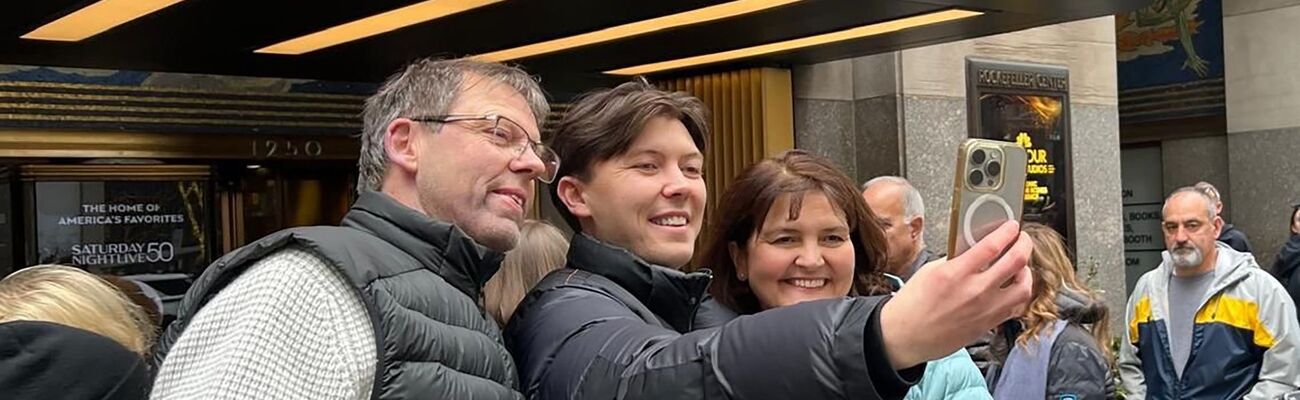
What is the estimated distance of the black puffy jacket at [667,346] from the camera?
4.83 feet

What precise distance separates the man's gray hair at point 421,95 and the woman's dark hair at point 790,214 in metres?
0.84

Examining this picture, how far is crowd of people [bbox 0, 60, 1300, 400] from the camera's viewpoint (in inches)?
58.7

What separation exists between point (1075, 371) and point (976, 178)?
3.04m

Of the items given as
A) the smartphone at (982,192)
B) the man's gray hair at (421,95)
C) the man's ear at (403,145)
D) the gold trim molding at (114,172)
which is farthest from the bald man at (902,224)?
the gold trim molding at (114,172)

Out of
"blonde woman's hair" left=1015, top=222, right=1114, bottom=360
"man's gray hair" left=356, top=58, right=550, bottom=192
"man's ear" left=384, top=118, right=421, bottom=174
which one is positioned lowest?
"blonde woman's hair" left=1015, top=222, right=1114, bottom=360

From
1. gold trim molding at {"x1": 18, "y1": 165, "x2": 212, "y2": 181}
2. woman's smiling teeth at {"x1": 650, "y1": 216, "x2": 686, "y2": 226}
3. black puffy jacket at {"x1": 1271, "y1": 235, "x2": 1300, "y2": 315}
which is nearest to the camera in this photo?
woman's smiling teeth at {"x1": 650, "y1": 216, "x2": 686, "y2": 226}

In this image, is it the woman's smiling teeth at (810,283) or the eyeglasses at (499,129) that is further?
the woman's smiling teeth at (810,283)

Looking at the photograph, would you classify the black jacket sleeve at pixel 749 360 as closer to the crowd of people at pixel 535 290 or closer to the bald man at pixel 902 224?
the crowd of people at pixel 535 290

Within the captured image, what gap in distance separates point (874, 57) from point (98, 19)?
5082 mm

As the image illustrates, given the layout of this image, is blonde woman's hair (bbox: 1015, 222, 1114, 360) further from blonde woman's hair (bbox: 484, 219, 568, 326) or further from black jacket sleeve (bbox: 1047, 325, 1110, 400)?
blonde woman's hair (bbox: 484, 219, 568, 326)

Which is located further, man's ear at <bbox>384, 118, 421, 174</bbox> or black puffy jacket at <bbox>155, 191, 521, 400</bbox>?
man's ear at <bbox>384, 118, 421, 174</bbox>

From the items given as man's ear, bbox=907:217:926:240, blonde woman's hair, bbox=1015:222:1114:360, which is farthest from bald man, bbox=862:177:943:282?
blonde woman's hair, bbox=1015:222:1114:360

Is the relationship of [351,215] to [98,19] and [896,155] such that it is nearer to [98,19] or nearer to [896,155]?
[98,19]

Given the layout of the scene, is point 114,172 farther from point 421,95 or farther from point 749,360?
point 749,360
